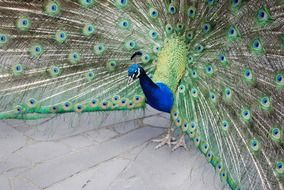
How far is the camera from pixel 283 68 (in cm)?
297

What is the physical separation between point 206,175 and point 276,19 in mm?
1171

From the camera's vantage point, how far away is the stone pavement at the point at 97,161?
328 centimetres

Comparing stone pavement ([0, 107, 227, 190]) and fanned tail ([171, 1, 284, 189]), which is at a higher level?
fanned tail ([171, 1, 284, 189])

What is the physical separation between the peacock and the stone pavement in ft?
1.08

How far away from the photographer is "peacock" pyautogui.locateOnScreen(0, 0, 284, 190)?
9.86 ft

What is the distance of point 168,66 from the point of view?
10.9ft

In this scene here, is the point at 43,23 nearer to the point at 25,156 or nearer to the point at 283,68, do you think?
the point at 25,156

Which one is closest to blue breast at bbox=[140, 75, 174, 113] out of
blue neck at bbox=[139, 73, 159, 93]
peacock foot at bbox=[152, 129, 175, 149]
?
blue neck at bbox=[139, 73, 159, 93]

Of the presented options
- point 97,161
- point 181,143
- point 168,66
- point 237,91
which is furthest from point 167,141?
point 237,91

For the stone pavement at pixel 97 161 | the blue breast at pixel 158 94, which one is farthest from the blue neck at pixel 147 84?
the stone pavement at pixel 97 161

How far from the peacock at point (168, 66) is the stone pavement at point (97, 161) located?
330mm

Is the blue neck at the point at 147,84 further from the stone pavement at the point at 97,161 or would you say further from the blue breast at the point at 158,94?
the stone pavement at the point at 97,161

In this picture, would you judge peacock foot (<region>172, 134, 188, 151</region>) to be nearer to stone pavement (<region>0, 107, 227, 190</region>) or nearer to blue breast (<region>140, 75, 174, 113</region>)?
stone pavement (<region>0, 107, 227, 190</region>)

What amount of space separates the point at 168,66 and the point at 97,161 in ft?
2.82
